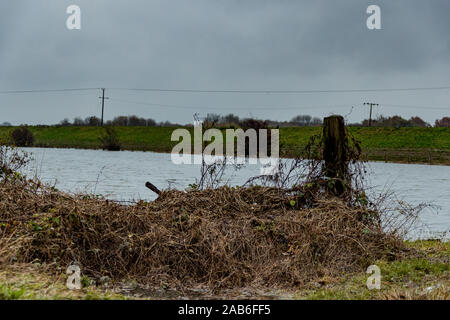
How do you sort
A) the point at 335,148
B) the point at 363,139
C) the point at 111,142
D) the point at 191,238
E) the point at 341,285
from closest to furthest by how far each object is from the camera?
the point at 341,285, the point at 191,238, the point at 335,148, the point at 111,142, the point at 363,139

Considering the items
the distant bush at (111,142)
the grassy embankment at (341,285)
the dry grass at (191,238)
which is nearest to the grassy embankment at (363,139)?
the distant bush at (111,142)

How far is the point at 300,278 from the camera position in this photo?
8070 millimetres

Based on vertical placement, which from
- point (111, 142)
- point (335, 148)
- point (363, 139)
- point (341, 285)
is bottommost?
point (341, 285)

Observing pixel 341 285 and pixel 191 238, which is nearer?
pixel 341 285

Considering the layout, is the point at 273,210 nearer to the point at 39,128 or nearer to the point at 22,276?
the point at 22,276

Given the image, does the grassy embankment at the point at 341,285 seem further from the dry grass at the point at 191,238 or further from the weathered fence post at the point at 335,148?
the weathered fence post at the point at 335,148

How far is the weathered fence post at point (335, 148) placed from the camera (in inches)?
427

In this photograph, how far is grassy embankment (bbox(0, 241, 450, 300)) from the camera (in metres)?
6.39

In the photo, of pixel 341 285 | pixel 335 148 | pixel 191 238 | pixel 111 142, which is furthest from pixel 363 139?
pixel 341 285

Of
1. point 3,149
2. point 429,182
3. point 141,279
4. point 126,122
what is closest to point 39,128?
point 126,122

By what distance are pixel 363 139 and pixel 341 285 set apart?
6285 cm

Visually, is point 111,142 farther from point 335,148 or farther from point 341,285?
point 341,285

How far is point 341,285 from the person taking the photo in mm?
7738
